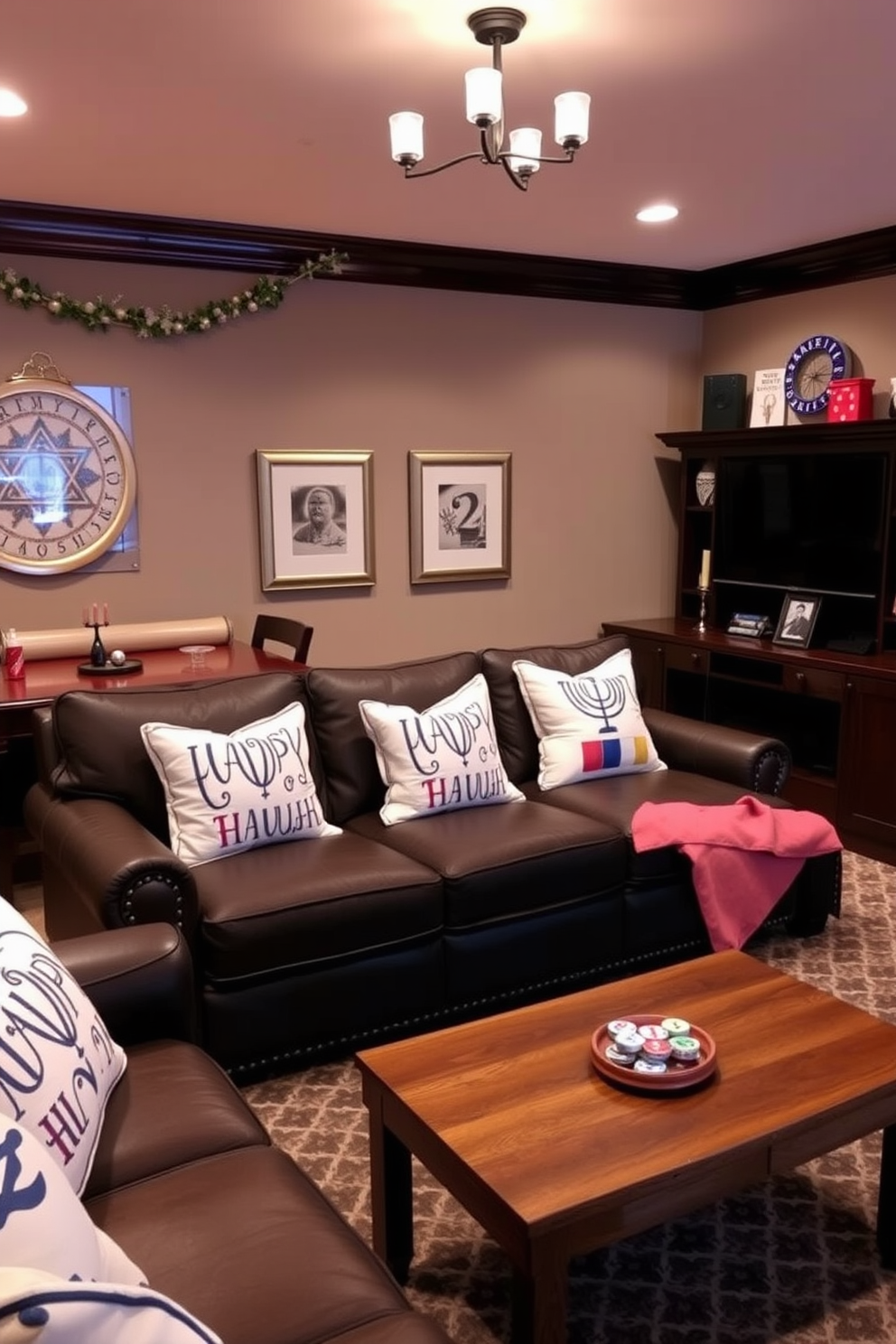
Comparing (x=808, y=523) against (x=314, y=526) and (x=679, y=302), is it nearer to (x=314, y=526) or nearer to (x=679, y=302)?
(x=679, y=302)

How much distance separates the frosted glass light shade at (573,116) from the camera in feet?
8.23

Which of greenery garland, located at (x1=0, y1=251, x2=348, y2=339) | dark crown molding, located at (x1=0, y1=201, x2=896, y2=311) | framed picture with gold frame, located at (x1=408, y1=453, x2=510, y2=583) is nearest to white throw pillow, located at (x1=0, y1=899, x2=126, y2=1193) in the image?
greenery garland, located at (x1=0, y1=251, x2=348, y2=339)

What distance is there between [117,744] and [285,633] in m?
1.44

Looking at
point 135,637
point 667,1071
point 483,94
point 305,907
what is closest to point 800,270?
point 483,94

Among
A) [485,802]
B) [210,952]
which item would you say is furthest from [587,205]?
[210,952]

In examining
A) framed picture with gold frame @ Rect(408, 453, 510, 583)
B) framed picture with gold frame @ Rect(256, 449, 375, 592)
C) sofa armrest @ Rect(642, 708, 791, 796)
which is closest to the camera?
sofa armrest @ Rect(642, 708, 791, 796)

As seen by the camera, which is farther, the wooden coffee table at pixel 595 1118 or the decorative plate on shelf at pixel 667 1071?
the decorative plate on shelf at pixel 667 1071

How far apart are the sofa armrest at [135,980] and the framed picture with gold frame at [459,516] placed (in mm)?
3338

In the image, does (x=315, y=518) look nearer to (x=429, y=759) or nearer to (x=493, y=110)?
(x=429, y=759)

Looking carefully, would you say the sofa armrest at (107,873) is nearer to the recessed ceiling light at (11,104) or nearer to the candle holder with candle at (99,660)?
the candle holder with candle at (99,660)

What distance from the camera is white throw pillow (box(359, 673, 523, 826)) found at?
10.5 ft

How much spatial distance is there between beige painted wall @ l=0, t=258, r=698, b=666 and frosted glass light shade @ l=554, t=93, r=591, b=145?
2382 mm

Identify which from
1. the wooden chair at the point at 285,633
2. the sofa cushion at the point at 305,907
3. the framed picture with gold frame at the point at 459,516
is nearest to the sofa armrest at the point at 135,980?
the sofa cushion at the point at 305,907

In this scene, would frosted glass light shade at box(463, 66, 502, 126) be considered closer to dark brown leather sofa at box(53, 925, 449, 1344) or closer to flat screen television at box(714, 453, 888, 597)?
dark brown leather sofa at box(53, 925, 449, 1344)
